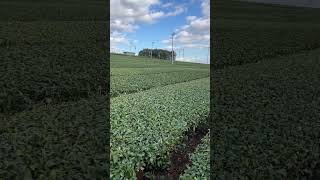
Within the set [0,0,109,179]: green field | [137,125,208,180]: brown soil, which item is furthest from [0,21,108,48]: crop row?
[137,125,208,180]: brown soil

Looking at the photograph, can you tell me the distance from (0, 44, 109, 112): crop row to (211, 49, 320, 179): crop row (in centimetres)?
555

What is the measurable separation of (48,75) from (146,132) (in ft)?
32.9

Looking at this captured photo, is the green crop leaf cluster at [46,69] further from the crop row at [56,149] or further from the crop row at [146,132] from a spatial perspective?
the crop row at [56,149]

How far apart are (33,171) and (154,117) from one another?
476cm

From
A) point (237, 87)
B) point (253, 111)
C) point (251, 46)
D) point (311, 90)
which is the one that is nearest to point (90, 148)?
point (253, 111)

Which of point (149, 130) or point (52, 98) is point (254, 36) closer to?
point (52, 98)

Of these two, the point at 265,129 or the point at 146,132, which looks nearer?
the point at 146,132

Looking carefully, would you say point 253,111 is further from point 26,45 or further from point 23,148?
point 26,45

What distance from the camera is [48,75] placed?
58.2ft

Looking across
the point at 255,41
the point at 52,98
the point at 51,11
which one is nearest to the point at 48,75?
the point at 52,98

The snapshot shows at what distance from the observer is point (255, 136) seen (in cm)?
929

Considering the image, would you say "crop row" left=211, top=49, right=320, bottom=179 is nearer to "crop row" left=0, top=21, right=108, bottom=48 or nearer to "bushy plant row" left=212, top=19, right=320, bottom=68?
"crop row" left=0, top=21, right=108, bottom=48

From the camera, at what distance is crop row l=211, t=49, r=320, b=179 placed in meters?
7.40

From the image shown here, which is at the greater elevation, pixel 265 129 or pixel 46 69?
pixel 46 69
